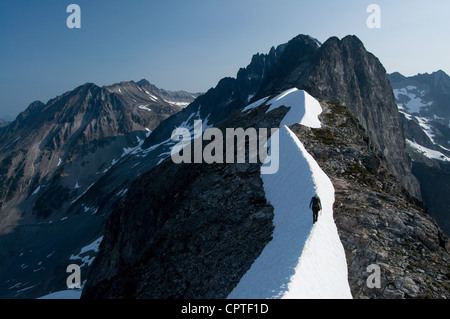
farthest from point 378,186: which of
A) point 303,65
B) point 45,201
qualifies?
point 45,201

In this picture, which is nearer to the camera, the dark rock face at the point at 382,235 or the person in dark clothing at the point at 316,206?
the dark rock face at the point at 382,235

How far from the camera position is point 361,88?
10919cm

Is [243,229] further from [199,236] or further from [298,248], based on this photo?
[298,248]

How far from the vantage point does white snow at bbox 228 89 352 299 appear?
12227mm

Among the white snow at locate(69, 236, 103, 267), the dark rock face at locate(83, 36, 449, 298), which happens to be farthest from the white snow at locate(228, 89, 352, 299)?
the white snow at locate(69, 236, 103, 267)

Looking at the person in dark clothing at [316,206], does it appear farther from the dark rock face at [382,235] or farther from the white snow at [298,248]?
the dark rock face at [382,235]

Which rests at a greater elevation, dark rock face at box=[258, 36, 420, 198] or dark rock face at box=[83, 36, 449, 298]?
dark rock face at box=[258, 36, 420, 198]

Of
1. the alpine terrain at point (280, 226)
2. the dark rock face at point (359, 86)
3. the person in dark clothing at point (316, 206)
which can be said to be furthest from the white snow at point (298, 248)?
the dark rock face at point (359, 86)

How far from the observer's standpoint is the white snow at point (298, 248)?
481 inches

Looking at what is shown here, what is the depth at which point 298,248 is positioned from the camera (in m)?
13.9

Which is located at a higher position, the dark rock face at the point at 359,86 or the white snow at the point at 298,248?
the dark rock face at the point at 359,86

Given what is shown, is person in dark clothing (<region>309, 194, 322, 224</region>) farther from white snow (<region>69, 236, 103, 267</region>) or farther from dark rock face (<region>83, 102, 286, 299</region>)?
white snow (<region>69, 236, 103, 267</region>)

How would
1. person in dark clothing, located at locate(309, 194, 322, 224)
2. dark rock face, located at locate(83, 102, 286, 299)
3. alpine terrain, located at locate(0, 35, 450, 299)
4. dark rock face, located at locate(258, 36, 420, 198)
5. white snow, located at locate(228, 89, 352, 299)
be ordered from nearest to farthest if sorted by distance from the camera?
white snow, located at locate(228, 89, 352, 299), alpine terrain, located at locate(0, 35, 450, 299), person in dark clothing, located at locate(309, 194, 322, 224), dark rock face, located at locate(83, 102, 286, 299), dark rock face, located at locate(258, 36, 420, 198)

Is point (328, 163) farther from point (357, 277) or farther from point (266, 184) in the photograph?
point (357, 277)
